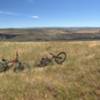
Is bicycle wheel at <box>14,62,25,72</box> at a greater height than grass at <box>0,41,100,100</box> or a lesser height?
lesser

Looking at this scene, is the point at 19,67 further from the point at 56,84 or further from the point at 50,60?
the point at 56,84

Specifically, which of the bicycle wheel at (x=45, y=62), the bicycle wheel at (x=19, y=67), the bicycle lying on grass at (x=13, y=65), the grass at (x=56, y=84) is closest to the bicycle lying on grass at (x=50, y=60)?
the bicycle wheel at (x=45, y=62)

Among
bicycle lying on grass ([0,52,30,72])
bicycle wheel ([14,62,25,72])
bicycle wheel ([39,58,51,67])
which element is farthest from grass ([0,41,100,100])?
bicycle wheel ([39,58,51,67])

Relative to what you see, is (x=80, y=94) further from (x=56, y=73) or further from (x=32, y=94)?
(x=56, y=73)

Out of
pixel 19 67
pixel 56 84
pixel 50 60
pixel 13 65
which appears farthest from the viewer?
pixel 50 60

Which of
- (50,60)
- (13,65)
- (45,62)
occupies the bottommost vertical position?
(13,65)

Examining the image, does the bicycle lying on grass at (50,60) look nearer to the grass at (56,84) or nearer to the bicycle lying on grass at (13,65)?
the bicycle lying on grass at (13,65)

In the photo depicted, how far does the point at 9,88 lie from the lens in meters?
12.9

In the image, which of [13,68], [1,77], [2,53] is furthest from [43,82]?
[2,53]

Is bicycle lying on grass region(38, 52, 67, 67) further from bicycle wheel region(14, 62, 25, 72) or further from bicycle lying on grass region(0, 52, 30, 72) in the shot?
bicycle wheel region(14, 62, 25, 72)

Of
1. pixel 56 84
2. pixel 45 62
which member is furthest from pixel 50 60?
pixel 56 84

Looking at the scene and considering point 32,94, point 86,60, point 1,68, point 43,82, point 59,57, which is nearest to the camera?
point 32,94

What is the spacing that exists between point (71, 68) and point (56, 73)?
46.7 inches

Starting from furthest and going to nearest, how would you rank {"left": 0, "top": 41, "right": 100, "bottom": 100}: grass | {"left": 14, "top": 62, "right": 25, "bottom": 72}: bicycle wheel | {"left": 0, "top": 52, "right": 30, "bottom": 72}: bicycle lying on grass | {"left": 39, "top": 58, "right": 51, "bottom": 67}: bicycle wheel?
{"left": 39, "top": 58, "right": 51, "bottom": 67}: bicycle wheel < {"left": 0, "top": 52, "right": 30, "bottom": 72}: bicycle lying on grass < {"left": 14, "top": 62, "right": 25, "bottom": 72}: bicycle wheel < {"left": 0, "top": 41, "right": 100, "bottom": 100}: grass
